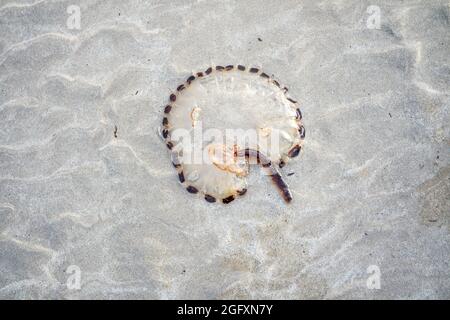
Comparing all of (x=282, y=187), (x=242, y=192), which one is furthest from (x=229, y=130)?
(x=282, y=187)

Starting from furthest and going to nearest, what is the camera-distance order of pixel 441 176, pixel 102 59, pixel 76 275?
pixel 102 59, pixel 441 176, pixel 76 275

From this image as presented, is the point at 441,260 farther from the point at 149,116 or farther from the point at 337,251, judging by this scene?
the point at 149,116

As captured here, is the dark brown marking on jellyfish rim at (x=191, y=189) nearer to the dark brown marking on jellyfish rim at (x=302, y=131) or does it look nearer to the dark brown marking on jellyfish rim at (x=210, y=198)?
the dark brown marking on jellyfish rim at (x=210, y=198)

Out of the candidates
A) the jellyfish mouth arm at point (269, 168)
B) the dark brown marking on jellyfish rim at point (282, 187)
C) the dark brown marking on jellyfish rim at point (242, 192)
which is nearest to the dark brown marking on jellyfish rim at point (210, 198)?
the dark brown marking on jellyfish rim at point (242, 192)

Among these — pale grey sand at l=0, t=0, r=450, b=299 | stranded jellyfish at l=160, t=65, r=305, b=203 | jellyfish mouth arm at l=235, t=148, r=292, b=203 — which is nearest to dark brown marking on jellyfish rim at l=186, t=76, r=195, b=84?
stranded jellyfish at l=160, t=65, r=305, b=203

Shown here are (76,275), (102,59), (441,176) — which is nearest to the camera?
(76,275)

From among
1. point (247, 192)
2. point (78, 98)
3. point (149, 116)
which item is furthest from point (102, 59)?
point (247, 192)
